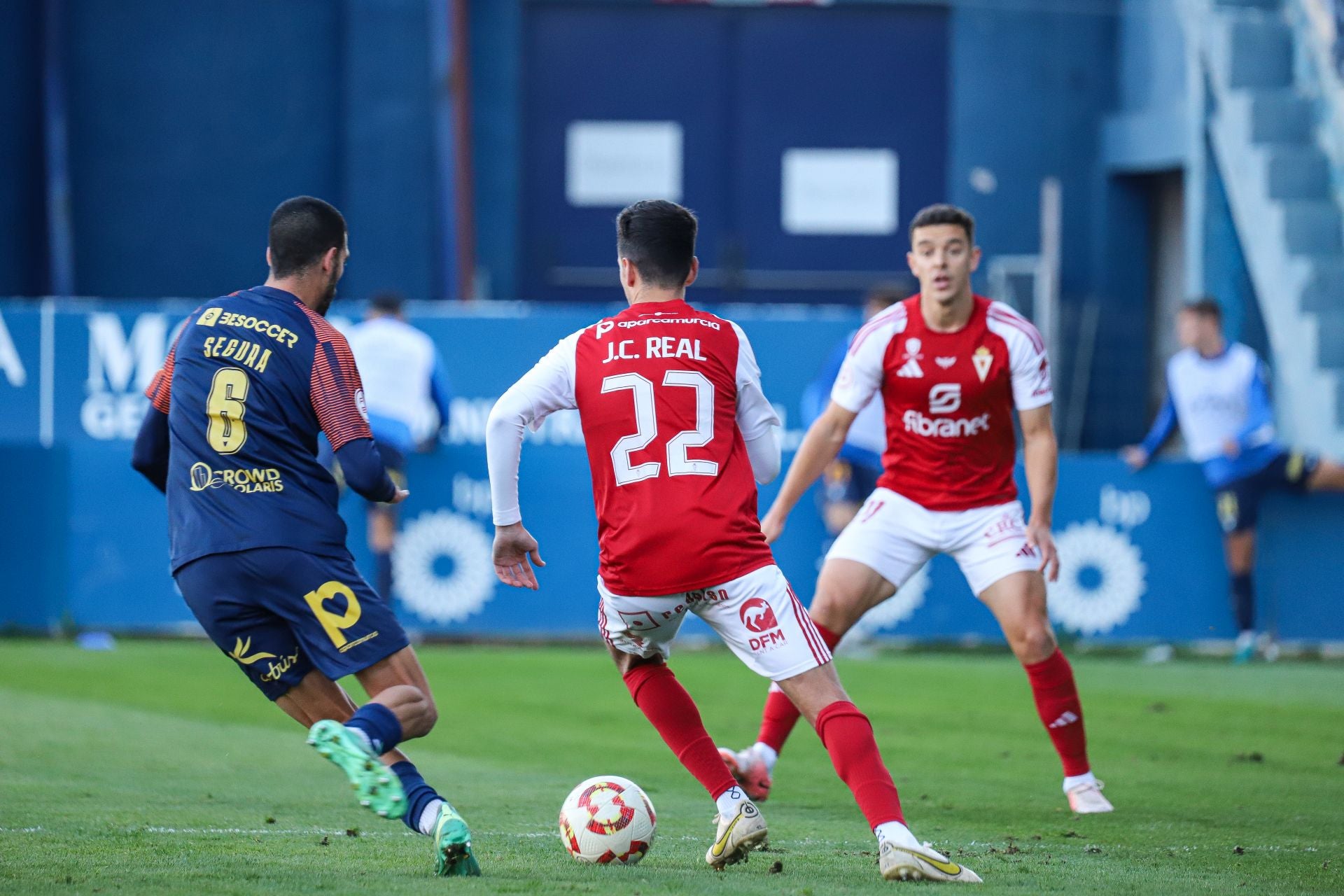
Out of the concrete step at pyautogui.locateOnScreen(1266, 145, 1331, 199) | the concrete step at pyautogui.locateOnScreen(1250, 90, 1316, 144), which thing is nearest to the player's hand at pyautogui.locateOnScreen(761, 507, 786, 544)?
the concrete step at pyautogui.locateOnScreen(1266, 145, 1331, 199)

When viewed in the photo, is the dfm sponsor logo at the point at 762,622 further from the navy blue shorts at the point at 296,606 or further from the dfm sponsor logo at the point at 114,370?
the dfm sponsor logo at the point at 114,370

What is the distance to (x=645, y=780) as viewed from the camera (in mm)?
7633

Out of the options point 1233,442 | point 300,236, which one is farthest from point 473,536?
point 300,236

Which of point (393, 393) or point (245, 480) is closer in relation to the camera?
point (245, 480)

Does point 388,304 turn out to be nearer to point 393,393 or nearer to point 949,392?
point 393,393

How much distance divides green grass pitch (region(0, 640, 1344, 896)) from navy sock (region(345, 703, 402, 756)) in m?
0.40

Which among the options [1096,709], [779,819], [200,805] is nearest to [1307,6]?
[1096,709]

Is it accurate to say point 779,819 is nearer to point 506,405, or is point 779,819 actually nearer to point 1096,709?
point 506,405

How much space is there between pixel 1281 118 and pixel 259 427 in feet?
47.7

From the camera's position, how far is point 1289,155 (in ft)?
56.2

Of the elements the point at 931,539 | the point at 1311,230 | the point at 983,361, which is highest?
the point at 1311,230


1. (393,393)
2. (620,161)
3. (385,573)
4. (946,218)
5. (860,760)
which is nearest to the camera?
(860,760)

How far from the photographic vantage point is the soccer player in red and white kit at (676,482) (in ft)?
17.2

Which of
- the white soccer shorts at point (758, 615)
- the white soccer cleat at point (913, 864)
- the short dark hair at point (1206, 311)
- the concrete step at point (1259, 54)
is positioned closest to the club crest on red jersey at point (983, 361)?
the white soccer shorts at point (758, 615)
